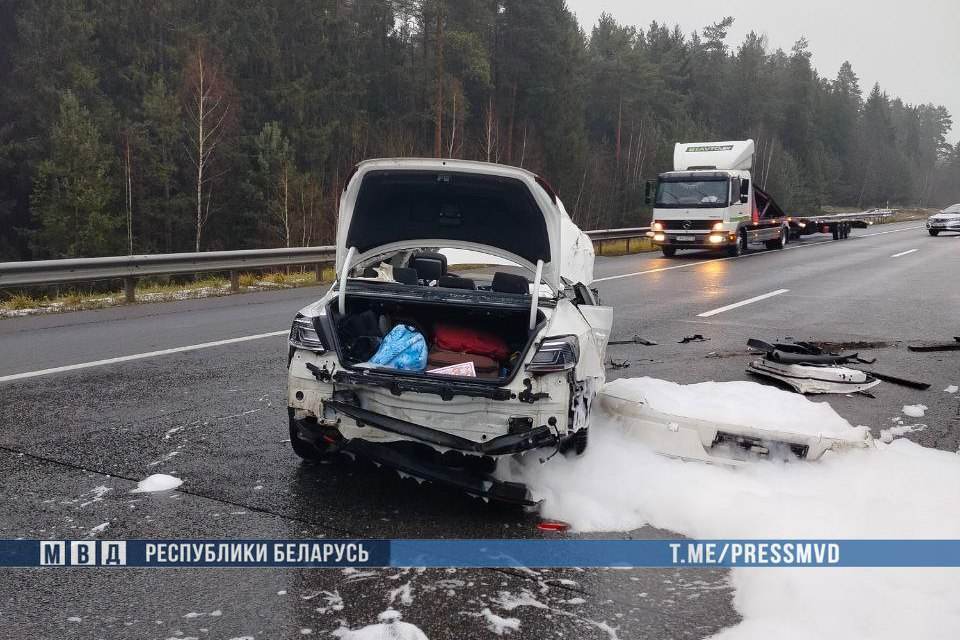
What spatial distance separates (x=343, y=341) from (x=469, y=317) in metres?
0.99

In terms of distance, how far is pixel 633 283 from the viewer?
16.7 m

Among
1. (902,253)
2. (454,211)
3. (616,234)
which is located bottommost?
(902,253)

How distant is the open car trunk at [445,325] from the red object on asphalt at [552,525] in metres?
0.86

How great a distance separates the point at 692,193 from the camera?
24.3 metres

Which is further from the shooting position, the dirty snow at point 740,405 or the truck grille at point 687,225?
the truck grille at point 687,225

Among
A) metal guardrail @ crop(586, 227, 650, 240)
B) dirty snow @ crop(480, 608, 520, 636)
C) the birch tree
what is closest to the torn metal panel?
dirty snow @ crop(480, 608, 520, 636)

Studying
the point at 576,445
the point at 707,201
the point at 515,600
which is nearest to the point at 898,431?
the point at 576,445

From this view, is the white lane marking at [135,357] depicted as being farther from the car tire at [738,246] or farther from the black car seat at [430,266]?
the car tire at [738,246]

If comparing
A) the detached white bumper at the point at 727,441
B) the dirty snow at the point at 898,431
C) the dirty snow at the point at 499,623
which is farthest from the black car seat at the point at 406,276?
the dirty snow at the point at 898,431

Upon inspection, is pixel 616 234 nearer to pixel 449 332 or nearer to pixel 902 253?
pixel 902 253

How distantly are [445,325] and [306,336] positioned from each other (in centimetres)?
127

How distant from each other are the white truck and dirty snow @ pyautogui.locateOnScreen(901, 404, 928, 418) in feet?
57.1

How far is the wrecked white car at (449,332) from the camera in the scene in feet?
14.1

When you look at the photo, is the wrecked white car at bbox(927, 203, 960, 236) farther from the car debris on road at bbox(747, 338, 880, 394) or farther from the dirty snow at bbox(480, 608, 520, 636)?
the dirty snow at bbox(480, 608, 520, 636)
